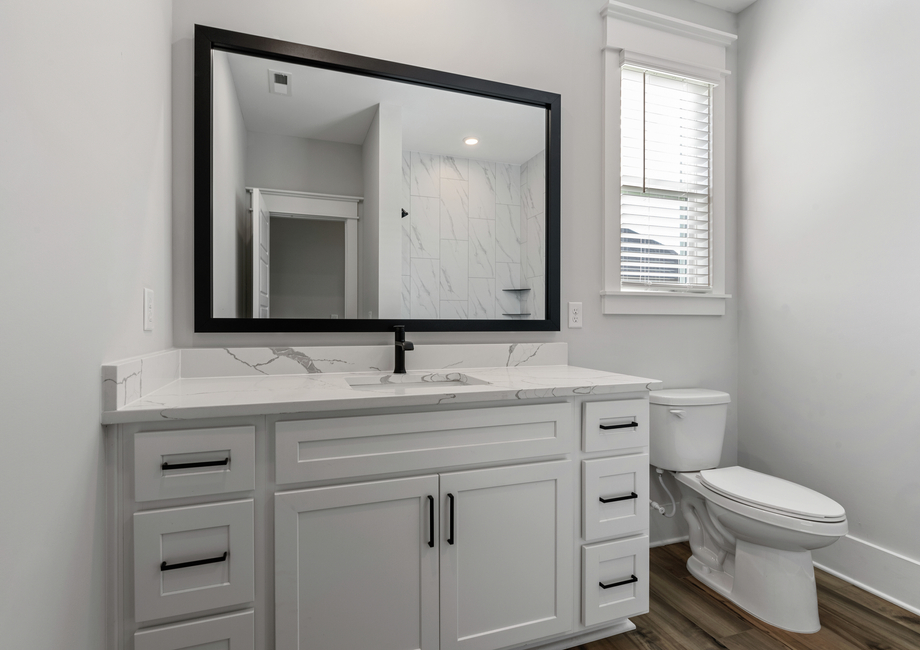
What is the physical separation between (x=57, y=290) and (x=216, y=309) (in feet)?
2.50

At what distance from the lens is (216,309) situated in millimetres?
1574

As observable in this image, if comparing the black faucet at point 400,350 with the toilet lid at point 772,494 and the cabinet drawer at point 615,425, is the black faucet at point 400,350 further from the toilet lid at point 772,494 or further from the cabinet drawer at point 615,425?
the toilet lid at point 772,494

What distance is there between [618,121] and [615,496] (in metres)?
1.57

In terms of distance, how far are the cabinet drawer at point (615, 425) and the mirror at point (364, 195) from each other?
0.55 m

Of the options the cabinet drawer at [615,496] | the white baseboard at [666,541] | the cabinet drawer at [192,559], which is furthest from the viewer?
the white baseboard at [666,541]

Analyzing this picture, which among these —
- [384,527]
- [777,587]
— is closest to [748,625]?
[777,587]

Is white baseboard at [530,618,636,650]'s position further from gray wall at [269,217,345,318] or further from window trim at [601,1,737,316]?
gray wall at [269,217,345,318]

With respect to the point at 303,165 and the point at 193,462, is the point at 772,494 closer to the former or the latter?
the point at 193,462

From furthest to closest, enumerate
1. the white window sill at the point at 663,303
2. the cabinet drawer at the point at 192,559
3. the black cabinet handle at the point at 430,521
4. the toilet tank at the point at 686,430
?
the white window sill at the point at 663,303, the toilet tank at the point at 686,430, the black cabinet handle at the point at 430,521, the cabinet drawer at the point at 192,559

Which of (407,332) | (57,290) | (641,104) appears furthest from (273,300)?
(641,104)

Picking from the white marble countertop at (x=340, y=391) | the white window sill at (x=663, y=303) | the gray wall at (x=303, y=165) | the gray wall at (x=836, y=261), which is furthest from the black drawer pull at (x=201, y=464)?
the gray wall at (x=836, y=261)

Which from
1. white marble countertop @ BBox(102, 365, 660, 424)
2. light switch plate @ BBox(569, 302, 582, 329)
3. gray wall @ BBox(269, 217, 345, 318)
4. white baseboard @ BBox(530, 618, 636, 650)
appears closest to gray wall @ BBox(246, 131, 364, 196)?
gray wall @ BBox(269, 217, 345, 318)

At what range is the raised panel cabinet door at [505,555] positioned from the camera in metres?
1.32

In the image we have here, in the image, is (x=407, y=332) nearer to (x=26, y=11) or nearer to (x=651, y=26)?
(x=26, y=11)
